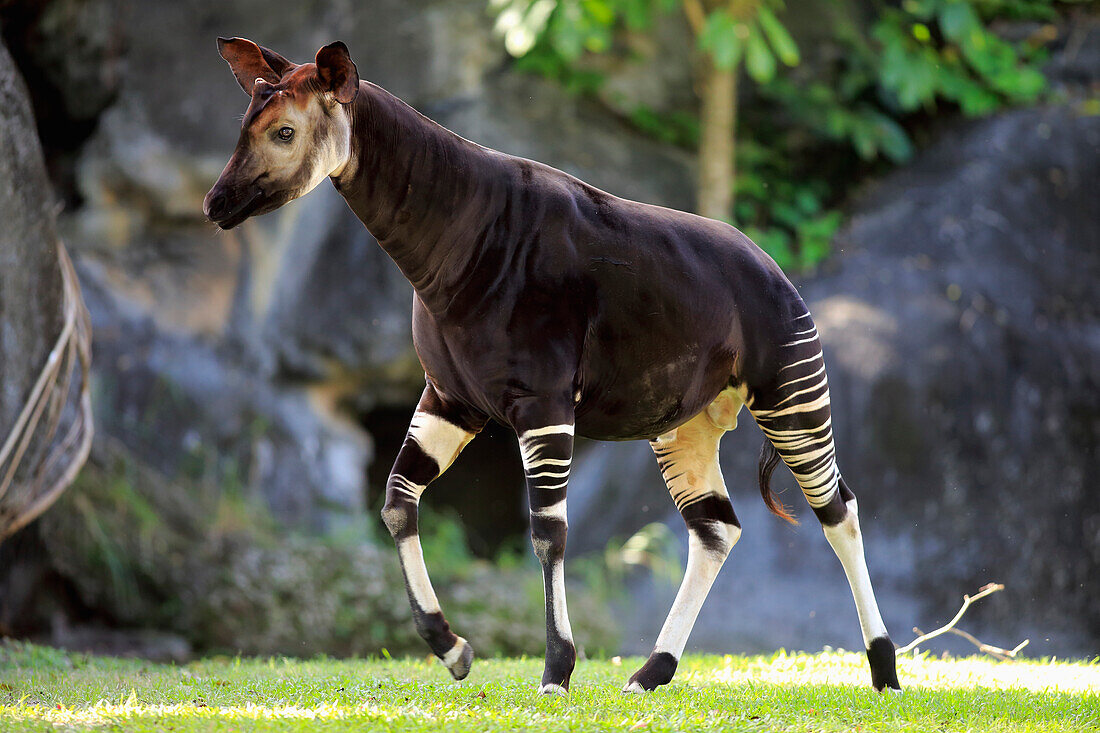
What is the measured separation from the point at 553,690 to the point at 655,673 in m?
0.54

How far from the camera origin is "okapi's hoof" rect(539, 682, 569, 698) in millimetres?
3355

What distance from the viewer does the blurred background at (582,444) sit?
24.0 ft

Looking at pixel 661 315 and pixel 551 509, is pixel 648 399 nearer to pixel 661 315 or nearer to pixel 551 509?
pixel 661 315

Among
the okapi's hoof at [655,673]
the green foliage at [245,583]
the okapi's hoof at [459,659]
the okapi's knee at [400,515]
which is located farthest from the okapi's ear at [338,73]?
the green foliage at [245,583]

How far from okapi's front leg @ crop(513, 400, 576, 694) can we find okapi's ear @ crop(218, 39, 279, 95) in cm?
141

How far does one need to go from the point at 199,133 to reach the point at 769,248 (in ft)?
16.7

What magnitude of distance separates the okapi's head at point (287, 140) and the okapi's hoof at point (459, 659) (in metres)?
1.59

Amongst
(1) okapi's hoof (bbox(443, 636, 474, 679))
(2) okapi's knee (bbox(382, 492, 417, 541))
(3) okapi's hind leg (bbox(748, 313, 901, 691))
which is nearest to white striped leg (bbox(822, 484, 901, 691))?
(3) okapi's hind leg (bbox(748, 313, 901, 691))

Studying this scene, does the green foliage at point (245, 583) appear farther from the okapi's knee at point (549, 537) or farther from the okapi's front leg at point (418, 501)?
the okapi's knee at point (549, 537)

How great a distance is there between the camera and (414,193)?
3.48 metres

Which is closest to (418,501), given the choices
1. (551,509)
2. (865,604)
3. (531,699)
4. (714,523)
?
(551,509)

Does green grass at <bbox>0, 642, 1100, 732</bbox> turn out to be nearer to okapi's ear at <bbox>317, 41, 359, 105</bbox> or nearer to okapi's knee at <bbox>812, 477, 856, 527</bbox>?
okapi's knee at <bbox>812, 477, 856, 527</bbox>

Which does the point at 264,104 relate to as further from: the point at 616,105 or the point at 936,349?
the point at 616,105

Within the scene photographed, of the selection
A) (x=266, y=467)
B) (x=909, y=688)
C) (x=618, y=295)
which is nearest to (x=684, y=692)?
(x=909, y=688)
